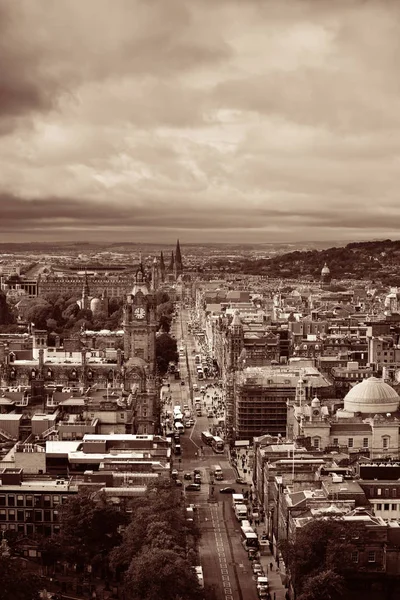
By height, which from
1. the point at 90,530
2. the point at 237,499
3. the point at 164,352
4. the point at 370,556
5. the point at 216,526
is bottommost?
the point at 216,526

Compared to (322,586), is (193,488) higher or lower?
lower

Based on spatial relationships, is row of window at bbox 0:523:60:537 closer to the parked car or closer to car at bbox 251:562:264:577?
car at bbox 251:562:264:577

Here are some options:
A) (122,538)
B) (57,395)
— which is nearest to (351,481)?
(122,538)

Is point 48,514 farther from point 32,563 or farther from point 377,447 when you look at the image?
point 377,447

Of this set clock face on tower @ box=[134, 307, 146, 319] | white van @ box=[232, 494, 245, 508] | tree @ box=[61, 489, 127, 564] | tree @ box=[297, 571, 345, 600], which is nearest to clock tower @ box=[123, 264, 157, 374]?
clock face on tower @ box=[134, 307, 146, 319]

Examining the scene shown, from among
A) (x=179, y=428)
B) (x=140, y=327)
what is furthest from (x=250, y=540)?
(x=140, y=327)

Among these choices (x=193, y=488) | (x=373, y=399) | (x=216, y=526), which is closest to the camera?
(x=216, y=526)

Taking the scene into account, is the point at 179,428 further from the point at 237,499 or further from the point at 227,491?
the point at 237,499
